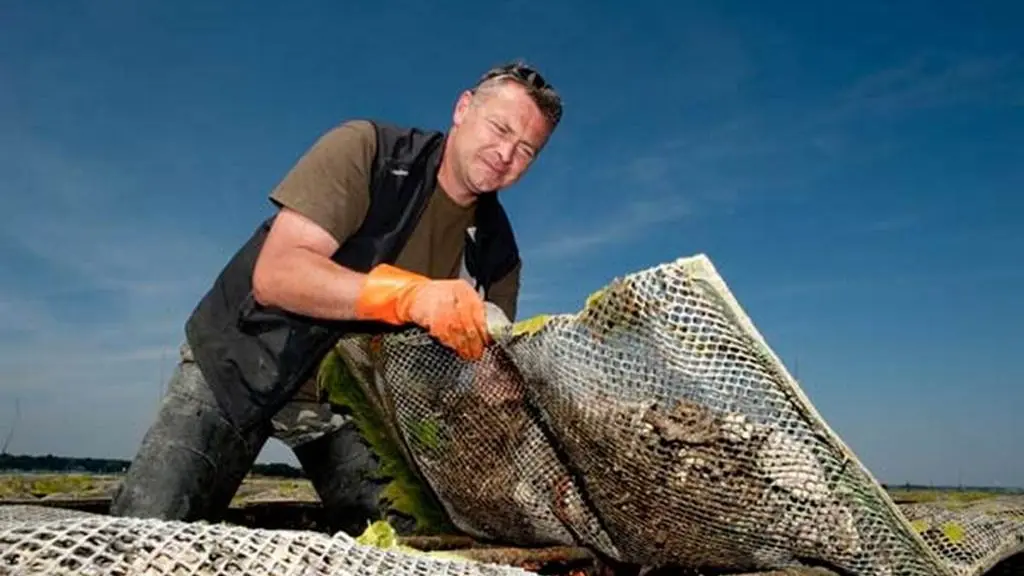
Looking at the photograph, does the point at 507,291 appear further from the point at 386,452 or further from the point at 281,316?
the point at 281,316

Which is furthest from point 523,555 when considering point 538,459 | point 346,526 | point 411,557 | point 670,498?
point 346,526

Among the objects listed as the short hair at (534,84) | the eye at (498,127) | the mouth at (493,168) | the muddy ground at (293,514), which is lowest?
the muddy ground at (293,514)

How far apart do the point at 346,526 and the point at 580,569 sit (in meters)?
1.95

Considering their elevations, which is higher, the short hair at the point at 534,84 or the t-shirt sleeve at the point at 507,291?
the short hair at the point at 534,84

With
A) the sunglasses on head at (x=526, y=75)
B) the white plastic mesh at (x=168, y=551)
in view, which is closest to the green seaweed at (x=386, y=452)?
the sunglasses on head at (x=526, y=75)

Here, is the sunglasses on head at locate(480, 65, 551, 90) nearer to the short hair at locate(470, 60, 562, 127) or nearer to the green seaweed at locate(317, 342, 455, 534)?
the short hair at locate(470, 60, 562, 127)

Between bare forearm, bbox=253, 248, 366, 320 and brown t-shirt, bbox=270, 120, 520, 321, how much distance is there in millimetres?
266

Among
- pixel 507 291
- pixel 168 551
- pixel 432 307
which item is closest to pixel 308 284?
pixel 432 307

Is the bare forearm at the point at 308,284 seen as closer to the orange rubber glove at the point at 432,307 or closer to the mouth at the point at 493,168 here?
the orange rubber glove at the point at 432,307

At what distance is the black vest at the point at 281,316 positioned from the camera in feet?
15.3

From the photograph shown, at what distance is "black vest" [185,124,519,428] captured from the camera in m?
4.68

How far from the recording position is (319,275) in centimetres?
412

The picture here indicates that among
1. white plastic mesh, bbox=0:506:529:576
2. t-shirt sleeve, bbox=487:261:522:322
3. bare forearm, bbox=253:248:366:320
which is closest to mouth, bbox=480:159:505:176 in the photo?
t-shirt sleeve, bbox=487:261:522:322

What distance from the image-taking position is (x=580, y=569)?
Answer: 13.4 ft
